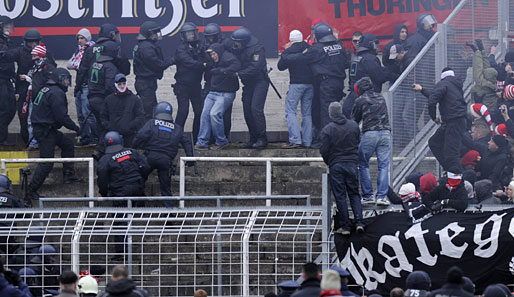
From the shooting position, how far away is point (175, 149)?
65.2ft

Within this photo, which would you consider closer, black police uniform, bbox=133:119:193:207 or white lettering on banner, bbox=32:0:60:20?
black police uniform, bbox=133:119:193:207

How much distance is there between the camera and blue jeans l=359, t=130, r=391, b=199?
17672 millimetres

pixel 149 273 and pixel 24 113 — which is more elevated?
pixel 24 113

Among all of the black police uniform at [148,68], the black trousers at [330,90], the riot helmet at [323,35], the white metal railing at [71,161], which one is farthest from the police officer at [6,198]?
the riot helmet at [323,35]

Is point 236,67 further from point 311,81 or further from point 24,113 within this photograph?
point 24,113

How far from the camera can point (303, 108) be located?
21797 mm

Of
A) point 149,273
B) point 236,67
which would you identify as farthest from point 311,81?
point 149,273

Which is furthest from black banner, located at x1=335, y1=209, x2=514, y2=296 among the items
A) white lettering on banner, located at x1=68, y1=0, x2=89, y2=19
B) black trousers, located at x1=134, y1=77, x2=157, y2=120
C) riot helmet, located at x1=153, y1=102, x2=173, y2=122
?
white lettering on banner, located at x1=68, y1=0, x2=89, y2=19

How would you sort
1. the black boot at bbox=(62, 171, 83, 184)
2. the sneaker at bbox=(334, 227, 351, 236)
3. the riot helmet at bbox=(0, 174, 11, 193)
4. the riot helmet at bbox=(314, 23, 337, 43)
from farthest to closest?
the riot helmet at bbox=(314, 23, 337, 43) → the black boot at bbox=(62, 171, 83, 184) → the riot helmet at bbox=(0, 174, 11, 193) → the sneaker at bbox=(334, 227, 351, 236)

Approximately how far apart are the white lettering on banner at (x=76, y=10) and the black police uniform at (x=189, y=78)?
314cm

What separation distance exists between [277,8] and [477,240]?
925 centimetres

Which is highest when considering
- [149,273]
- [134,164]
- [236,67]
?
[236,67]

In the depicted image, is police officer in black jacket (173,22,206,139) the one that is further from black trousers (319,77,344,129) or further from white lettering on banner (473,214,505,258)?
white lettering on banner (473,214,505,258)

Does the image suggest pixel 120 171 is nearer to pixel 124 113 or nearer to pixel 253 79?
pixel 124 113
